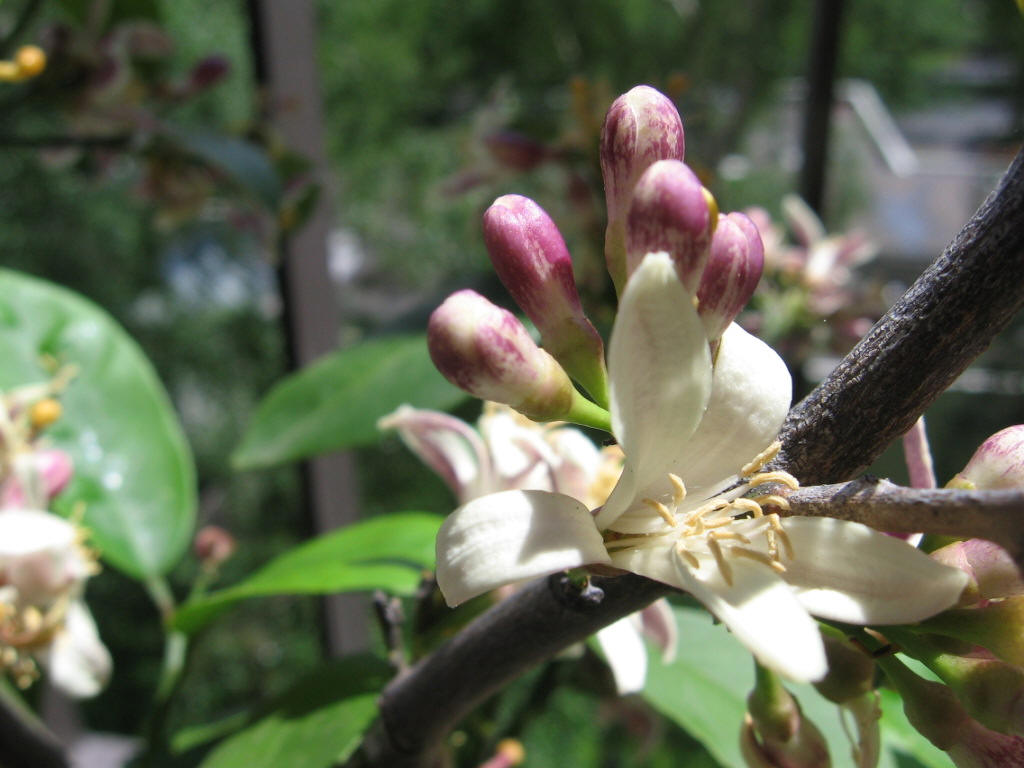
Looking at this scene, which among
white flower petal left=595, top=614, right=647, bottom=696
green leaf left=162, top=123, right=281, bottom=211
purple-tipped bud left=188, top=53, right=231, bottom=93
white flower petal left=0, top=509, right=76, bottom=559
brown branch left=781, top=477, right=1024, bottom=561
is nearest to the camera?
brown branch left=781, top=477, right=1024, bottom=561

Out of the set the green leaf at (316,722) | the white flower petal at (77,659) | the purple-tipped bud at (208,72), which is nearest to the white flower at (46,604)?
the white flower petal at (77,659)

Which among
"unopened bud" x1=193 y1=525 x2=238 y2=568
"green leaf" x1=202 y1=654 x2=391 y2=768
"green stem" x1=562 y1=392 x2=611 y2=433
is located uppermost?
"green stem" x1=562 y1=392 x2=611 y2=433

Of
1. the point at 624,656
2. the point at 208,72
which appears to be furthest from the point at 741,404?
the point at 208,72

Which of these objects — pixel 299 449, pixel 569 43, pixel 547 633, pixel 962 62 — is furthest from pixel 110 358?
pixel 962 62

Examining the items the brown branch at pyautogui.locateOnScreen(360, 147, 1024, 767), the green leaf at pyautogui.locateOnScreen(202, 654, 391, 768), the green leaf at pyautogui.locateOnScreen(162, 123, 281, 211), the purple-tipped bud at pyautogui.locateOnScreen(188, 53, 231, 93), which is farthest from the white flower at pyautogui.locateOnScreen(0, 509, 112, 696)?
the purple-tipped bud at pyautogui.locateOnScreen(188, 53, 231, 93)

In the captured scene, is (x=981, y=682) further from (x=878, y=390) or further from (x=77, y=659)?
(x=77, y=659)

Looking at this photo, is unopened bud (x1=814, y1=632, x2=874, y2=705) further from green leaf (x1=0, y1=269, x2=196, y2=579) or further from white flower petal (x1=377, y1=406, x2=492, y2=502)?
green leaf (x1=0, y1=269, x2=196, y2=579)
